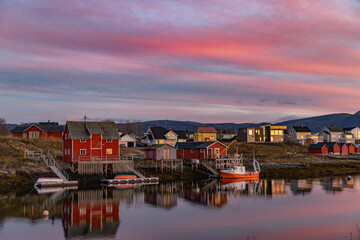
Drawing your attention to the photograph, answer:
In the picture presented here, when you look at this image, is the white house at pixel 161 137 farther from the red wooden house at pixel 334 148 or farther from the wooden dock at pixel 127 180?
the wooden dock at pixel 127 180

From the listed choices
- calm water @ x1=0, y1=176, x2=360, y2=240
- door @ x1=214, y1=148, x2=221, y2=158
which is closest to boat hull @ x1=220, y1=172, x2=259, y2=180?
door @ x1=214, y1=148, x2=221, y2=158

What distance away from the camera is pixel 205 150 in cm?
7494

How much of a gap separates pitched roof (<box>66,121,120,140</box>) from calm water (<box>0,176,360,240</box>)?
11.7m

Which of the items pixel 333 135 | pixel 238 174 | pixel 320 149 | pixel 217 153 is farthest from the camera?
pixel 333 135

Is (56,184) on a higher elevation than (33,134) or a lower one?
lower

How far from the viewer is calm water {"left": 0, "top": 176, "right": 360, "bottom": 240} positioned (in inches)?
1291

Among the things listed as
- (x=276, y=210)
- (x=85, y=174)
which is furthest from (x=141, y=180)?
(x=276, y=210)

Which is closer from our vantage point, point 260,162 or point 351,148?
point 260,162

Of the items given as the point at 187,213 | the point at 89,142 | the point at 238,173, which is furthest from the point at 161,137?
the point at 187,213

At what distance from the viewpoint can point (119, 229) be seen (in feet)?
112

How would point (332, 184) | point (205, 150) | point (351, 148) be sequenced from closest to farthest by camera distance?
point (332, 184)
point (205, 150)
point (351, 148)

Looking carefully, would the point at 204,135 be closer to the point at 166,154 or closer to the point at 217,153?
the point at 217,153

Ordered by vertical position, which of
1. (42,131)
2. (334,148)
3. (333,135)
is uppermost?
(42,131)

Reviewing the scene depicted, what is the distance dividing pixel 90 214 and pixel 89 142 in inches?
1019
